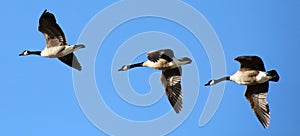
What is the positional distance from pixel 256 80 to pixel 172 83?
2.44 metres

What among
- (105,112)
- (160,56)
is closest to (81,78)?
(105,112)

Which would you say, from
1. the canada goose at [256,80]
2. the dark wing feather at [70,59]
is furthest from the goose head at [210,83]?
the dark wing feather at [70,59]

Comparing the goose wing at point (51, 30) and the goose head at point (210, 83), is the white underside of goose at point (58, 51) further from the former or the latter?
the goose head at point (210, 83)

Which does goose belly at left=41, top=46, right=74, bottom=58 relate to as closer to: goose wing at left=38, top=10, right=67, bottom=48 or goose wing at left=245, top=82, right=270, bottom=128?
goose wing at left=38, top=10, right=67, bottom=48

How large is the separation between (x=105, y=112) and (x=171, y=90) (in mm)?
1839

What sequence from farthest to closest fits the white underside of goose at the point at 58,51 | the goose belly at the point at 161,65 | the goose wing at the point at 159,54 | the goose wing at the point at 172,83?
the goose wing at the point at 172,83, the goose belly at the point at 161,65, the white underside of goose at the point at 58,51, the goose wing at the point at 159,54

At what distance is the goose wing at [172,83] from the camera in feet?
77.7

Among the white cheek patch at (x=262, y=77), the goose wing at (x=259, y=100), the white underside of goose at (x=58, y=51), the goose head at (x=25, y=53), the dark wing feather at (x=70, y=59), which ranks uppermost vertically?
the goose head at (x=25, y=53)

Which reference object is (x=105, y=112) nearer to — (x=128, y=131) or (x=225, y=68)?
(x=128, y=131)

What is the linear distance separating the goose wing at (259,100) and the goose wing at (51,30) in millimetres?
4834

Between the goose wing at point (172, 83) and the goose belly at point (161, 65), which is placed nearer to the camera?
the goose belly at point (161, 65)

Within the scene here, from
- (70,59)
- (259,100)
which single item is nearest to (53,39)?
(70,59)

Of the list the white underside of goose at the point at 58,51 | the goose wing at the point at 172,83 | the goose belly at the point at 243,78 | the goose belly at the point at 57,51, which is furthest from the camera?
the goose wing at the point at 172,83

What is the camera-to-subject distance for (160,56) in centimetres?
2181
